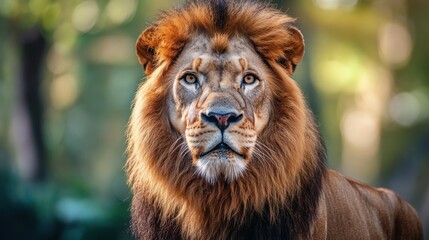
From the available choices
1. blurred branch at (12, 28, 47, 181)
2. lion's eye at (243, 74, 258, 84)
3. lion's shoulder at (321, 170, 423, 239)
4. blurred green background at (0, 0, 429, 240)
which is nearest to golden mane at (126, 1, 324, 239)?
lion's eye at (243, 74, 258, 84)

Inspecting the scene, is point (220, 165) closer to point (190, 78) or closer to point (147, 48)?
point (190, 78)

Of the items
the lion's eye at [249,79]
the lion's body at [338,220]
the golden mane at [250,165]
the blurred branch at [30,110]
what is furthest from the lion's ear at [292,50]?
the blurred branch at [30,110]

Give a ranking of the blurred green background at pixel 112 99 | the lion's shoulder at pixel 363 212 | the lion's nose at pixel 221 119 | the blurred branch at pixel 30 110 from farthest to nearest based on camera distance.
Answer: the blurred branch at pixel 30 110
the blurred green background at pixel 112 99
the lion's shoulder at pixel 363 212
the lion's nose at pixel 221 119

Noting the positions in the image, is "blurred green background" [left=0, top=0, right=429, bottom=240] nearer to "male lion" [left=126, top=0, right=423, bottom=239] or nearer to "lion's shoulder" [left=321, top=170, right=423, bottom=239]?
"lion's shoulder" [left=321, top=170, right=423, bottom=239]

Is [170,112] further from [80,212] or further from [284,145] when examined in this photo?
[80,212]

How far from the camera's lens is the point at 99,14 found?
16484 mm

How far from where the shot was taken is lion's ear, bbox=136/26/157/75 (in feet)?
22.0

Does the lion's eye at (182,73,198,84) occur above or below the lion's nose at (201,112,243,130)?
above

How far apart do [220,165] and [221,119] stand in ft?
0.89

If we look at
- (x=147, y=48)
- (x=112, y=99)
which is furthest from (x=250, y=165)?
(x=112, y=99)

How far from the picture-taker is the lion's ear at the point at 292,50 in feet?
21.9

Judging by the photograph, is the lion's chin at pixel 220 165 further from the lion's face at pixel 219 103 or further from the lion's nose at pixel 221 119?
the lion's nose at pixel 221 119

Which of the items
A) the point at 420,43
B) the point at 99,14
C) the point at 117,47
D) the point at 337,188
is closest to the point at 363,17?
the point at 420,43

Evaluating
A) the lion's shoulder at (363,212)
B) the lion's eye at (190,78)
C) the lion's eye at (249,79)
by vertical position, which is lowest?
the lion's shoulder at (363,212)
